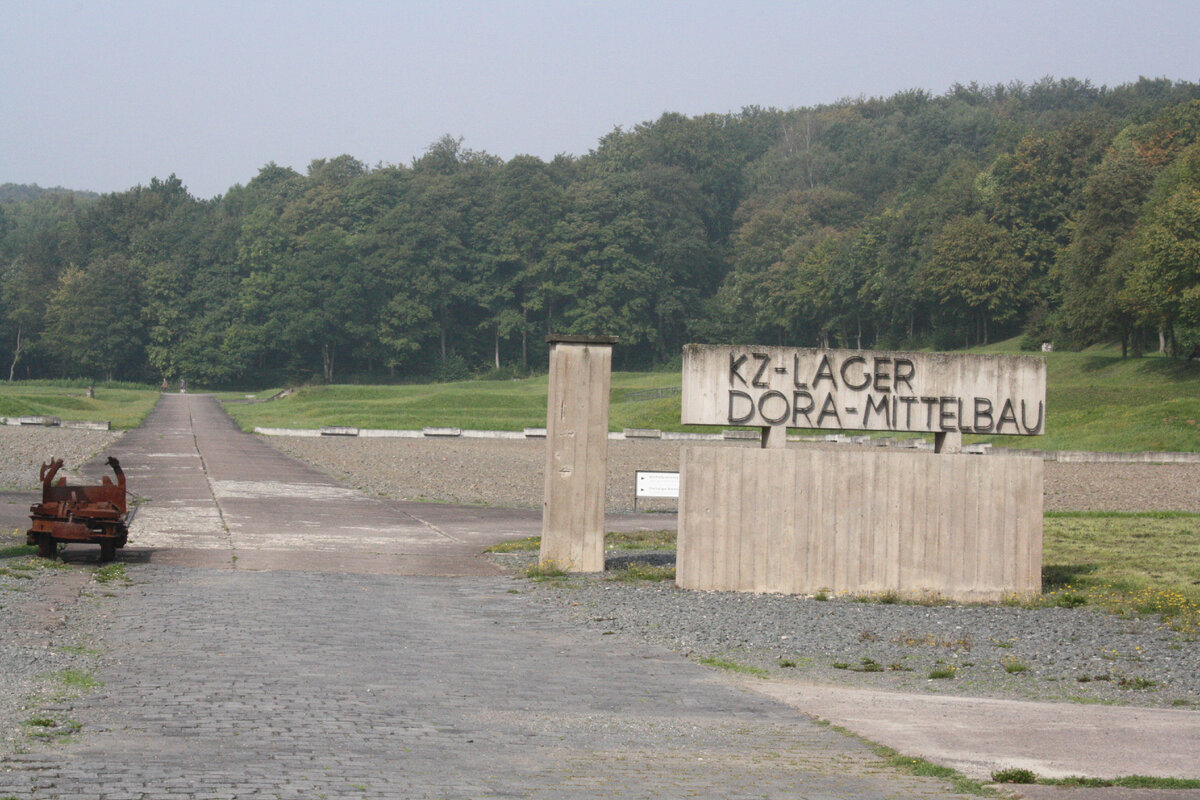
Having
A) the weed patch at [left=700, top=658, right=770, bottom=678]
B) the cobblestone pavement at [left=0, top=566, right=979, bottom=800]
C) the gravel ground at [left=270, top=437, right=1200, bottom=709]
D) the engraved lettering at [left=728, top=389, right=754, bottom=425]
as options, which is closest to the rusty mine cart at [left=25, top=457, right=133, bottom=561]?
the cobblestone pavement at [left=0, top=566, right=979, bottom=800]

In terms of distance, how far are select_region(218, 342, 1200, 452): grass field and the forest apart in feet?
56.3

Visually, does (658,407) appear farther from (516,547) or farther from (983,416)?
(983,416)

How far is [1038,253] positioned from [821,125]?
229ft

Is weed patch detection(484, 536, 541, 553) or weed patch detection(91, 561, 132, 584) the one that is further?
weed patch detection(484, 536, 541, 553)

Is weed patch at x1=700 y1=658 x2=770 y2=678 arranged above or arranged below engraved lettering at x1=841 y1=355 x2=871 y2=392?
below

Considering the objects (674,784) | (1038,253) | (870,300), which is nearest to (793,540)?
(674,784)

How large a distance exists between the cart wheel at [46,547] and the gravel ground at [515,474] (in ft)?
34.3

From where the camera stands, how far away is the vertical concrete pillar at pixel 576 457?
16.3 m

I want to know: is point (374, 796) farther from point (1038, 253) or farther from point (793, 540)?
point (1038, 253)

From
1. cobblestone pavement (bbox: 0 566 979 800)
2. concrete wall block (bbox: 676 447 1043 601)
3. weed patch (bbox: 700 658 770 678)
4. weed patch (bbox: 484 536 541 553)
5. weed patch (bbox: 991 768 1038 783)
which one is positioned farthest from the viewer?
weed patch (bbox: 484 536 541 553)

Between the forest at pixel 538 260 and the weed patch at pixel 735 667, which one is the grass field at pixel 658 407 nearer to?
the forest at pixel 538 260

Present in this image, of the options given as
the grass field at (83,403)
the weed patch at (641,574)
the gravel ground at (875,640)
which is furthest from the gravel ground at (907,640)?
→ the grass field at (83,403)

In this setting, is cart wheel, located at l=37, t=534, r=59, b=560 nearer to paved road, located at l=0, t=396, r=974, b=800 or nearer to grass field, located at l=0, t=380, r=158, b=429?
paved road, located at l=0, t=396, r=974, b=800

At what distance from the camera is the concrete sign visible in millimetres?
15406
